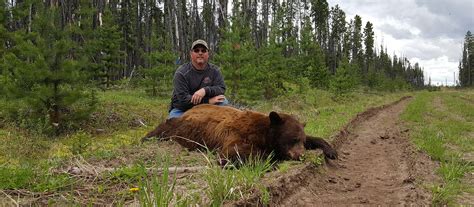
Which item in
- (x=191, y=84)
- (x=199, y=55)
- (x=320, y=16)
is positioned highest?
(x=320, y=16)

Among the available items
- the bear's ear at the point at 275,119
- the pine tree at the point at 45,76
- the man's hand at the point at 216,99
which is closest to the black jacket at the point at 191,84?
the man's hand at the point at 216,99

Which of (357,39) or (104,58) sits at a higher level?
(357,39)

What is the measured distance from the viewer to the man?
20.8 feet

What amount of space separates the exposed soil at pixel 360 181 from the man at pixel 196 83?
2218 millimetres

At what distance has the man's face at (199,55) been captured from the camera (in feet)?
20.9

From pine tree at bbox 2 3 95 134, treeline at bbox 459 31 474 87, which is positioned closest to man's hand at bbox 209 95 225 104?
pine tree at bbox 2 3 95 134

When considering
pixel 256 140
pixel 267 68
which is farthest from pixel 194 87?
pixel 267 68

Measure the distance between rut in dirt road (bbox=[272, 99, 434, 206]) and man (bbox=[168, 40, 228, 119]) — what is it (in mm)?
2246

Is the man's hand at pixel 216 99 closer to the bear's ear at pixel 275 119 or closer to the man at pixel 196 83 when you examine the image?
the man at pixel 196 83

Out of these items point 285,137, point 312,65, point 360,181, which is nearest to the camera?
point 360,181

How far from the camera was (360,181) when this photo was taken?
4648mm

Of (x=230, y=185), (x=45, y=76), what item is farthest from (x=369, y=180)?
(x=45, y=76)

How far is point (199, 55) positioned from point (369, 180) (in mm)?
3287

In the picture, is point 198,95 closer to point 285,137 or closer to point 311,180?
point 285,137
